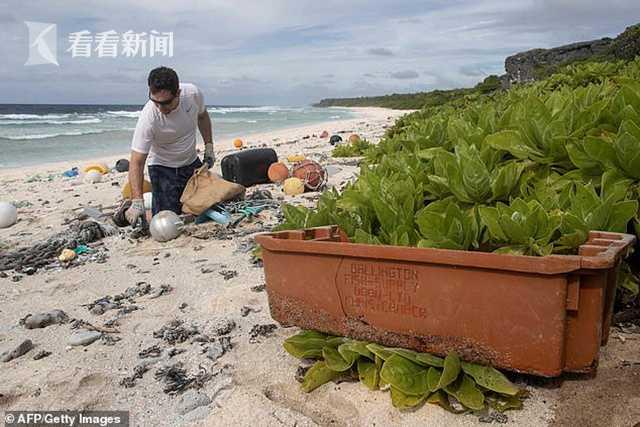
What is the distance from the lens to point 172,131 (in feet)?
17.4

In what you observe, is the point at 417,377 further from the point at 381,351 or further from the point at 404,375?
the point at 381,351

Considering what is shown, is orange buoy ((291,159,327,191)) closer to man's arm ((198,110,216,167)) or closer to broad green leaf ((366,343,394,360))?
man's arm ((198,110,216,167))

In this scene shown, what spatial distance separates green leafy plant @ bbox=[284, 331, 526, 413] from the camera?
188cm

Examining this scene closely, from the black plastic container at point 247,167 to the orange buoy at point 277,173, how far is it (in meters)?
0.12

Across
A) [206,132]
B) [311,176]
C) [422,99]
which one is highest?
[422,99]

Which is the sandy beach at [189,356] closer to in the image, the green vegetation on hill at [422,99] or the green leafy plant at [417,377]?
the green leafy plant at [417,377]

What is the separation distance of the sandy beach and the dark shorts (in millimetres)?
773

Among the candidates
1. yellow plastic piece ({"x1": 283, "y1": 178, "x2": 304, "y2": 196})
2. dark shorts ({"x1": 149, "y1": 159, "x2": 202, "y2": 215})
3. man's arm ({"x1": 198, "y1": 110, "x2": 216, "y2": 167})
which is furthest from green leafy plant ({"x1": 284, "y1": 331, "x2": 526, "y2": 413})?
yellow plastic piece ({"x1": 283, "y1": 178, "x2": 304, "y2": 196})

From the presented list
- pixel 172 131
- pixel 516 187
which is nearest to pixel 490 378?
pixel 516 187

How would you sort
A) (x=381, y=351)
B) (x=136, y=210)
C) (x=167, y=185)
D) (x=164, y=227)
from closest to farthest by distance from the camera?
1. (x=381, y=351)
2. (x=164, y=227)
3. (x=136, y=210)
4. (x=167, y=185)

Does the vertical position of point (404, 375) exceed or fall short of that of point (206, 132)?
it falls short

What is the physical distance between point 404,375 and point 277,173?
5.78 meters

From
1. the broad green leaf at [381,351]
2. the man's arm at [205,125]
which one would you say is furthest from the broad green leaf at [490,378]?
the man's arm at [205,125]

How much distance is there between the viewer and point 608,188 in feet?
7.03
